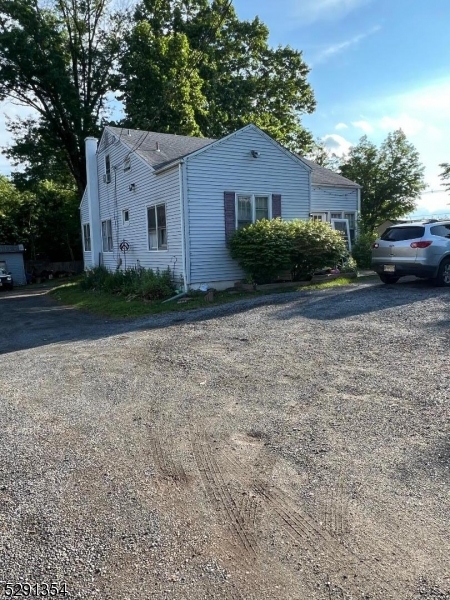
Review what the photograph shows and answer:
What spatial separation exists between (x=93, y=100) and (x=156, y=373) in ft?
89.5

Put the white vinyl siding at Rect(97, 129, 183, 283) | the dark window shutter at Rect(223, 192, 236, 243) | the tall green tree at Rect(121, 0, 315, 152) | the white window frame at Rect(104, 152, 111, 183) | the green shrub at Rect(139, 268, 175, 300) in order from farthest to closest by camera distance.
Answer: the tall green tree at Rect(121, 0, 315, 152)
the white window frame at Rect(104, 152, 111, 183)
the dark window shutter at Rect(223, 192, 236, 243)
the white vinyl siding at Rect(97, 129, 183, 283)
the green shrub at Rect(139, 268, 175, 300)

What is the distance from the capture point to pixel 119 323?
10.3 m

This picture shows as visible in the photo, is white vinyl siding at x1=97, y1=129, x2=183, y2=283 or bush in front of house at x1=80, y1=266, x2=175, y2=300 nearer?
bush in front of house at x1=80, y1=266, x2=175, y2=300

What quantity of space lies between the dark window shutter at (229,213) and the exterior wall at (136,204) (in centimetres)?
160

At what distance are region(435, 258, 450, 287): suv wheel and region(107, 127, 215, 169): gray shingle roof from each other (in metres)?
8.82

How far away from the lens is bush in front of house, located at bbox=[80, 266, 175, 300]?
13031 mm

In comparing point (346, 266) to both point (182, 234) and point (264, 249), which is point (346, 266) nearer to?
point (264, 249)

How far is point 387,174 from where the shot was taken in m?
33.9

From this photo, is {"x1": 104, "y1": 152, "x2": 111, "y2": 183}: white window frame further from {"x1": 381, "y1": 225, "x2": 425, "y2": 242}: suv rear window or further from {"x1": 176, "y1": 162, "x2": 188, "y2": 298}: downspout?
{"x1": 381, "y1": 225, "x2": 425, "y2": 242}: suv rear window

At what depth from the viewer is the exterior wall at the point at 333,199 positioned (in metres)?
19.0

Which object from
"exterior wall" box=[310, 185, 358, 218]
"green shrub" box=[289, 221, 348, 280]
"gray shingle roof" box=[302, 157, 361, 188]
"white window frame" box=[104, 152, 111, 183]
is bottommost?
"green shrub" box=[289, 221, 348, 280]

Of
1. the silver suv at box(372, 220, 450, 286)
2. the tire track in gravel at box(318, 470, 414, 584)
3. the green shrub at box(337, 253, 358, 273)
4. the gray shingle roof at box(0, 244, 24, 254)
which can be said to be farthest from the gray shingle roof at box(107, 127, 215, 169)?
the gray shingle roof at box(0, 244, 24, 254)

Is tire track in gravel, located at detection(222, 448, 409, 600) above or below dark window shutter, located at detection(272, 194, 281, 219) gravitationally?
below

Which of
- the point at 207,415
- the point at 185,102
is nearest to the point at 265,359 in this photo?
the point at 207,415
